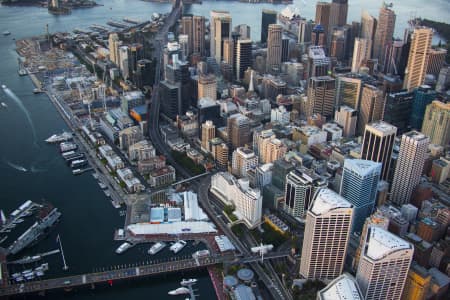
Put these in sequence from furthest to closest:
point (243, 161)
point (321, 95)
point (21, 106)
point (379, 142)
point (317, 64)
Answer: point (317, 64) < point (21, 106) < point (321, 95) < point (243, 161) < point (379, 142)

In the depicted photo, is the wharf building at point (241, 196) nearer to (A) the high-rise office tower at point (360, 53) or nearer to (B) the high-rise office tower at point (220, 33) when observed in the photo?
(A) the high-rise office tower at point (360, 53)

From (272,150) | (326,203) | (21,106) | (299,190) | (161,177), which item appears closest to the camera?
(326,203)

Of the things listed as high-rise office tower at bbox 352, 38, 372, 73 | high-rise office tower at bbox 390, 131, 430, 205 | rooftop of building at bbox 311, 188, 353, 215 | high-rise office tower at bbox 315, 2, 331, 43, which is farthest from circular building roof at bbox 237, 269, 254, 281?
high-rise office tower at bbox 315, 2, 331, 43

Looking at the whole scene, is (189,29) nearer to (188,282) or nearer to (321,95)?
(321,95)

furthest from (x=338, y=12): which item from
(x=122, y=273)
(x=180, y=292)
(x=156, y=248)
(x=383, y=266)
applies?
(x=122, y=273)

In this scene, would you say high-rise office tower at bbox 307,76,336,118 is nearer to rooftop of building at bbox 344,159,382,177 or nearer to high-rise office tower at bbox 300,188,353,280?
rooftop of building at bbox 344,159,382,177

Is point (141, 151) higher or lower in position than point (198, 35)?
lower

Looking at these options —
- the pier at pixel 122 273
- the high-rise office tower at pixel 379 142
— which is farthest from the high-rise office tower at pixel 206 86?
the pier at pixel 122 273
